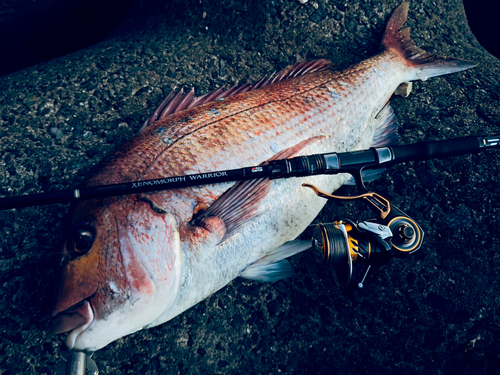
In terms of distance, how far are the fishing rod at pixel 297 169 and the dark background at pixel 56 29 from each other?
2180 mm

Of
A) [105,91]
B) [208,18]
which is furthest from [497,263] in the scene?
[105,91]

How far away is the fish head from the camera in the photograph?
1123 mm

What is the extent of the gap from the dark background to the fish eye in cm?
240

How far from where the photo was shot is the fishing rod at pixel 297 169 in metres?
1.25

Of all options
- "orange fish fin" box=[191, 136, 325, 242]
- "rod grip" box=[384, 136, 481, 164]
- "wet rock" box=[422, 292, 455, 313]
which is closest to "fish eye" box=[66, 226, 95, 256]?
"orange fish fin" box=[191, 136, 325, 242]

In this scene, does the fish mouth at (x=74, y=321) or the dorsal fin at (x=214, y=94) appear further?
the dorsal fin at (x=214, y=94)

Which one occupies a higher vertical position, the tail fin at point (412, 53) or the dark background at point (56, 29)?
the dark background at point (56, 29)

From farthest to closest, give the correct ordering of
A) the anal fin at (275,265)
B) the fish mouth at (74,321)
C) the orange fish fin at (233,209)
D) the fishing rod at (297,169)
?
the anal fin at (275,265) → the orange fish fin at (233,209) → the fishing rod at (297,169) → the fish mouth at (74,321)

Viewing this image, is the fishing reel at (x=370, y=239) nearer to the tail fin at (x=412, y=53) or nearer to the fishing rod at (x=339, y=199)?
the fishing rod at (x=339, y=199)

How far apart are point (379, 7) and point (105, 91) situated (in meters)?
2.29

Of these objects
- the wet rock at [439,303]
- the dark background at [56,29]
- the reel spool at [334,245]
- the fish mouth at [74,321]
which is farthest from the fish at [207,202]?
the dark background at [56,29]

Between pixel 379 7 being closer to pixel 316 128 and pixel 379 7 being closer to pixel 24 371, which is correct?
pixel 316 128

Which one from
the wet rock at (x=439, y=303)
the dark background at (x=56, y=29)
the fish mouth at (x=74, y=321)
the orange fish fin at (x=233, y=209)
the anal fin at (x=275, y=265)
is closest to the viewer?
the fish mouth at (x=74, y=321)

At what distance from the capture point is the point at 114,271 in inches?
45.3
